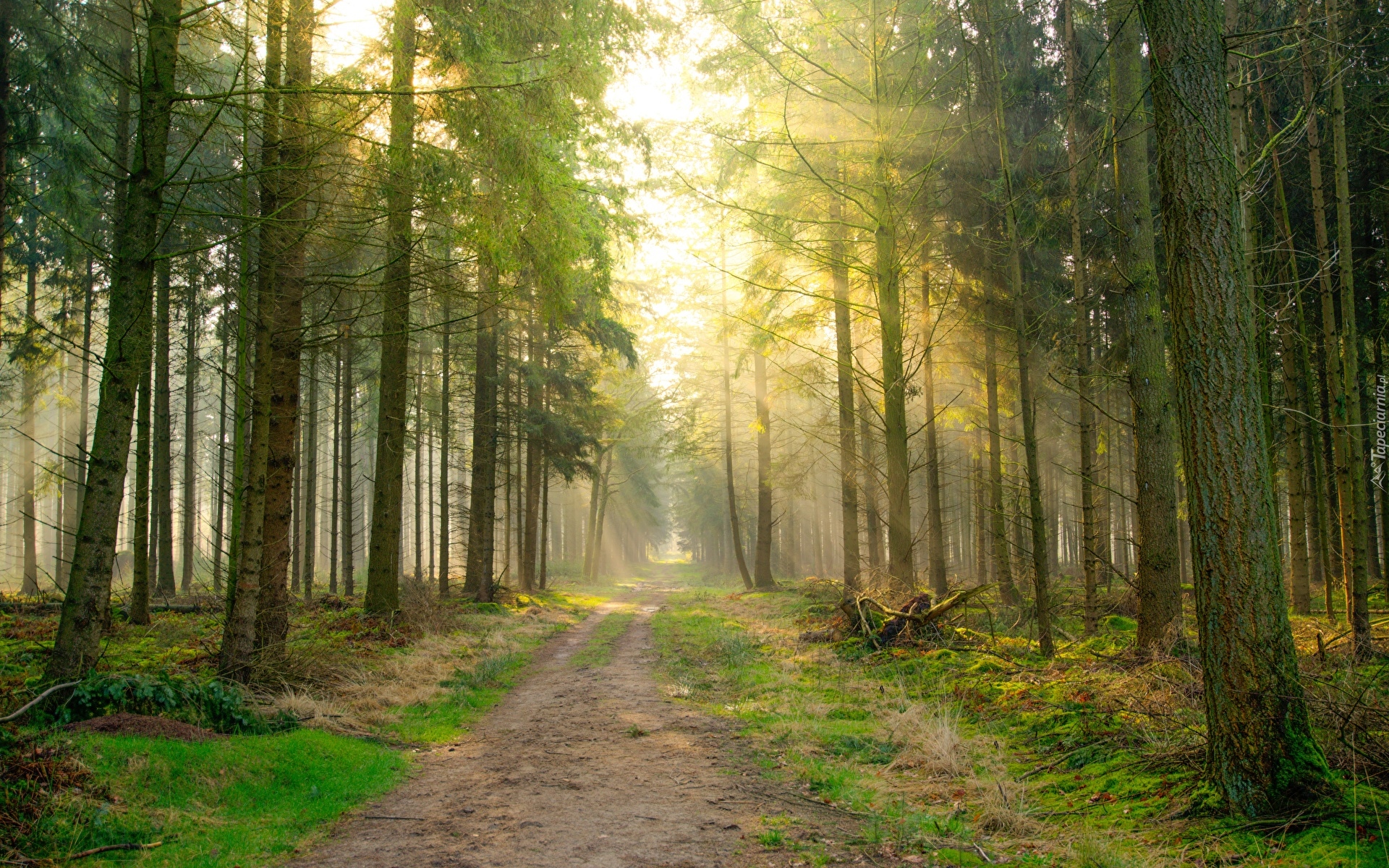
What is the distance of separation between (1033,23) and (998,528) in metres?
10.6

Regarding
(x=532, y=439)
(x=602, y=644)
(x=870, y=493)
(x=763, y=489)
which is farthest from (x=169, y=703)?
(x=763, y=489)

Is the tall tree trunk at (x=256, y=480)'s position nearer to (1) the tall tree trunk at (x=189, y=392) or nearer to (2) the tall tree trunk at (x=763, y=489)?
(1) the tall tree trunk at (x=189, y=392)

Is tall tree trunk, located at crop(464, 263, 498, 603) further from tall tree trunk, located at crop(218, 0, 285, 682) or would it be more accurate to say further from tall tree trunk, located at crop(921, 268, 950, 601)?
tall tree trunk, located at crop(921, 268, 950, 601)

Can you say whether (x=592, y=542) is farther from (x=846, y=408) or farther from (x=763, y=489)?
(x=846, y=408)

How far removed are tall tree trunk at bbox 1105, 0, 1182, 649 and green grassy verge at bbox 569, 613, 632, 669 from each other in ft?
26.4

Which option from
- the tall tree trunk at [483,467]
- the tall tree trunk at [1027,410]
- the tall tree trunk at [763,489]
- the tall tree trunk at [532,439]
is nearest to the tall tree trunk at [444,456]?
the tall tree trunk at [483,467]

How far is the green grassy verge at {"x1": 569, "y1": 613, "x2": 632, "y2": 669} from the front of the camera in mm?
11976

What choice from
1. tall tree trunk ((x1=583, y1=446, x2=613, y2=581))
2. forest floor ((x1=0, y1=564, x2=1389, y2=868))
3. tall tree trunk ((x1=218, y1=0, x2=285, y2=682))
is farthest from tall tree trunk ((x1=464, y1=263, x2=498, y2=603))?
tall tree trunk ((x1=583, y1=446, x2=613, y2=581))

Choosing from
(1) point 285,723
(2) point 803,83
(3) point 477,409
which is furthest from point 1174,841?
(3) point 477,409

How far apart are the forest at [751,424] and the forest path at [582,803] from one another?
52 mm

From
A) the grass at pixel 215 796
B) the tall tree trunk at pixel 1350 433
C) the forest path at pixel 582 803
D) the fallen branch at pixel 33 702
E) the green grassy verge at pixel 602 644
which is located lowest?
the green grassy verge at pixel 602 644

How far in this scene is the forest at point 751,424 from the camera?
4371mm

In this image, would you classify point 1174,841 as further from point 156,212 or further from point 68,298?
point 68,298

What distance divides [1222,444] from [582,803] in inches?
197
